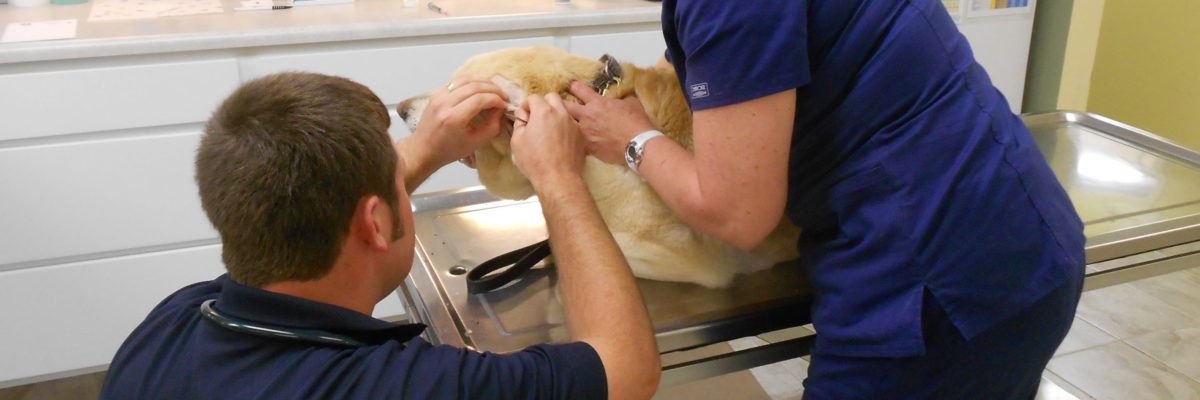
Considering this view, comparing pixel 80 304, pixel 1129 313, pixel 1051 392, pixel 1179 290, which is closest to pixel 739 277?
pixel 1051 392

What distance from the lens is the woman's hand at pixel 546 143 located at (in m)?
1.11

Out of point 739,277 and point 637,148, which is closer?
point 637,148

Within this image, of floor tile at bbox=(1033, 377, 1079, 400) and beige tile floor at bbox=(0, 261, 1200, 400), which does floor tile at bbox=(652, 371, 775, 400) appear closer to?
beige tile floor at bbox=(0, 261, 1200, 400)

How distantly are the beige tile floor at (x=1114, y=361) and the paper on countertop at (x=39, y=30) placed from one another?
0.93 metres

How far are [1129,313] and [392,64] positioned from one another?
226 centimetres

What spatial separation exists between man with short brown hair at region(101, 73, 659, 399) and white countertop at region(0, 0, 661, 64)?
1.47m

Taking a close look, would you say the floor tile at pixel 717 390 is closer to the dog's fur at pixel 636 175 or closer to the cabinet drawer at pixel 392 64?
the dog's fur at pixel 636 175

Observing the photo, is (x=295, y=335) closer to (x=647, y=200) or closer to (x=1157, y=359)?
(x=647, y=200)

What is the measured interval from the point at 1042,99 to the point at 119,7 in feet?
10.0

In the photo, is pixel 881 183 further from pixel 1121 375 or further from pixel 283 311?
pixel 1121 375

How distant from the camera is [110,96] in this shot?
89.3 inches

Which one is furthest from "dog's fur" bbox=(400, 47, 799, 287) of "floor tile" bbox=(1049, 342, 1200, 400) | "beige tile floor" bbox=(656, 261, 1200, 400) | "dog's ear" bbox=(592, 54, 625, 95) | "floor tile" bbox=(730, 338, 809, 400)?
"floor tile" bbox=(1049, 342, 1200, 400)

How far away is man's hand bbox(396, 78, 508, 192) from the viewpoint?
1161 millimetres

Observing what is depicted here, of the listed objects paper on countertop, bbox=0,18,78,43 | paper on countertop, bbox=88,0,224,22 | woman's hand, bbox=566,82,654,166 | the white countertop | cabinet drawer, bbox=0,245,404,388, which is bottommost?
cabinet drawer, bbox=0,245,404,388
